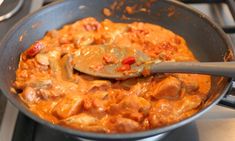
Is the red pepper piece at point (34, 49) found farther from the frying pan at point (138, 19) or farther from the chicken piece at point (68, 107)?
the chicken piece at point (68, 107)

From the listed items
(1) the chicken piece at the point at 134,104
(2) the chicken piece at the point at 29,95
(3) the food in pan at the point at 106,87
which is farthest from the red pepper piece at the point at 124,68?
(2) the chicken piece at the point at 29,95

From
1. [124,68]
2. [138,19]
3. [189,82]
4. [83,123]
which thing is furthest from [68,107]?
[138,19]

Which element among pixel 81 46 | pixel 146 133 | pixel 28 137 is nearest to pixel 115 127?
pixel 146 133

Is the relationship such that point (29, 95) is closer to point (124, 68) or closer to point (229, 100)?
point (124, 68)

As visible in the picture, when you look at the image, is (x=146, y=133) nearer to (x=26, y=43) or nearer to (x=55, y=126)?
(x=55, y=126)

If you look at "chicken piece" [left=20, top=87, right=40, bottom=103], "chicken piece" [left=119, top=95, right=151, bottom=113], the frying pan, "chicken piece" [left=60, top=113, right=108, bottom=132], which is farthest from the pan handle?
"chicken piece" [left=20, top=87, right=40, bottom=103]

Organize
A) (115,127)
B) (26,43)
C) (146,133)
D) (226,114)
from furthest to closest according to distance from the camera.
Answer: (26,43), (226,114), (115,127), (146,133)

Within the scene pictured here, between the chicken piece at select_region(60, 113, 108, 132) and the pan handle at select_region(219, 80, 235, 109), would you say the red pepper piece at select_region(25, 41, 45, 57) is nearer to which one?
the chicken piece at select_region(60, 113, 108, 132)
